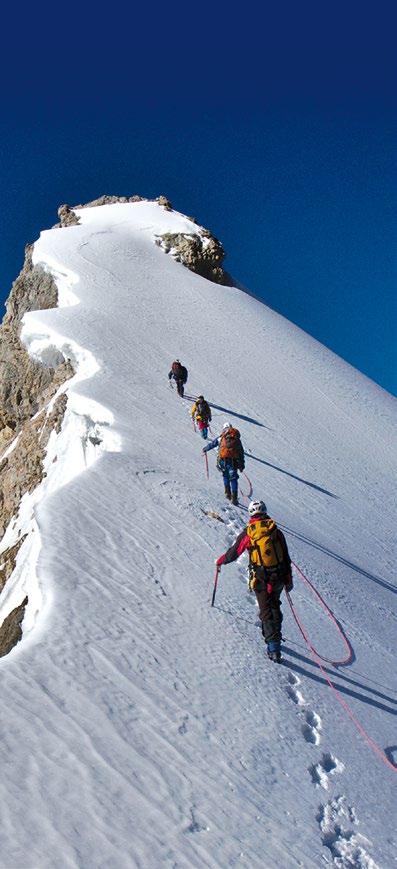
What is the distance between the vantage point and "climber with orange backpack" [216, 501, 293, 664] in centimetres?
628

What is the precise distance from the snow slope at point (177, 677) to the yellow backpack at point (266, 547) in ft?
3.33

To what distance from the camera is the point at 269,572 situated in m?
6.28

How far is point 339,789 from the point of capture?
5.14 m

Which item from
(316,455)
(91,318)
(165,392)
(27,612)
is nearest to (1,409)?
(91,318)

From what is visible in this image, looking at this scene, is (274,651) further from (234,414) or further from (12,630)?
(234,414)

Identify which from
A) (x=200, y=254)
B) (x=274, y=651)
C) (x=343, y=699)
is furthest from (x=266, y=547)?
(x=200, y=254)

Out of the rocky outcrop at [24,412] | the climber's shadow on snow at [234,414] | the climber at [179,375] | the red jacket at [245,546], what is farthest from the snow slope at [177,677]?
the climber's shadow on snow at [234,414]

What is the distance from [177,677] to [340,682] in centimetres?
202

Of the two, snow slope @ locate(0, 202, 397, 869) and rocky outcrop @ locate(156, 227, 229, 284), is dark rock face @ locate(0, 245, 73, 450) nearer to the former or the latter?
snow slope @ locate(0, 202, 397, 869)

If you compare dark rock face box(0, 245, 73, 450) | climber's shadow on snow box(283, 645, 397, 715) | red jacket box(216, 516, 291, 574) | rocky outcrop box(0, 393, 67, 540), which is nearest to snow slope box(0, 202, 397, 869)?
climber's shadow on snow box(283, 645, 397, 715)

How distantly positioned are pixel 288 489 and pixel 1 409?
14.6 meters

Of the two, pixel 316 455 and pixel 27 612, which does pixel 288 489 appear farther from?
pixel 27 612

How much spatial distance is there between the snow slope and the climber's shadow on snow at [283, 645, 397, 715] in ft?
0.08

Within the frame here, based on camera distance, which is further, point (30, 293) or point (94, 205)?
point (94, 205)
